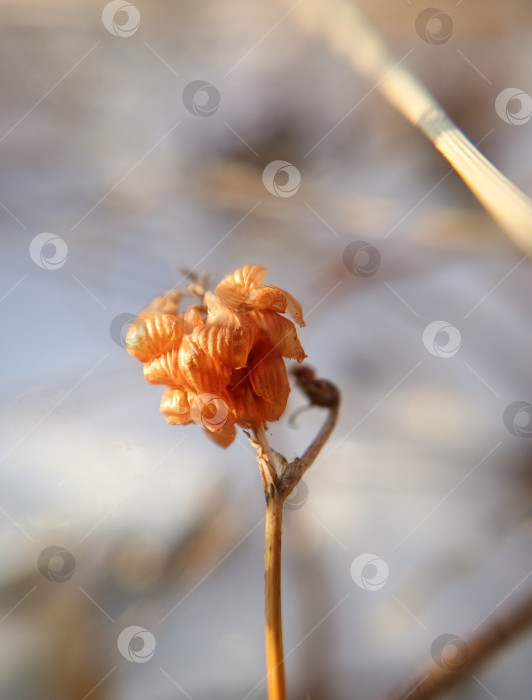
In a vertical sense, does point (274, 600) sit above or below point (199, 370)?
below

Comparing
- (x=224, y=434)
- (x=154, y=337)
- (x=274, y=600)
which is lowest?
(x=274, y=600)

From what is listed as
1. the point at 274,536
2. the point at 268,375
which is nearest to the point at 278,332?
the point at 268,375

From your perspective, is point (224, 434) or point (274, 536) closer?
point (274, 536)

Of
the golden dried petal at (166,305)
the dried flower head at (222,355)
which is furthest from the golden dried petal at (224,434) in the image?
the golden dried petal at (166,305)

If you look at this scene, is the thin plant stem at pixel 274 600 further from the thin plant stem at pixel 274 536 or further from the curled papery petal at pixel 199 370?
the curled papery petal at pixel 199 370

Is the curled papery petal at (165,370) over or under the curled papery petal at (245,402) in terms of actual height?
over

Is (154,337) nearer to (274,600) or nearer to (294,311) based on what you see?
(294,311)

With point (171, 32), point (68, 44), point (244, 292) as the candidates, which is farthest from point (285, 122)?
point (244, 292)

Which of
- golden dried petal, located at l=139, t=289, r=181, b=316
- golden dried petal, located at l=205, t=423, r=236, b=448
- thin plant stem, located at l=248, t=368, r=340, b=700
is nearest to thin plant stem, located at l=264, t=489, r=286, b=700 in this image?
thin plant stem, located at l=248, t=368, r=340, b=700
